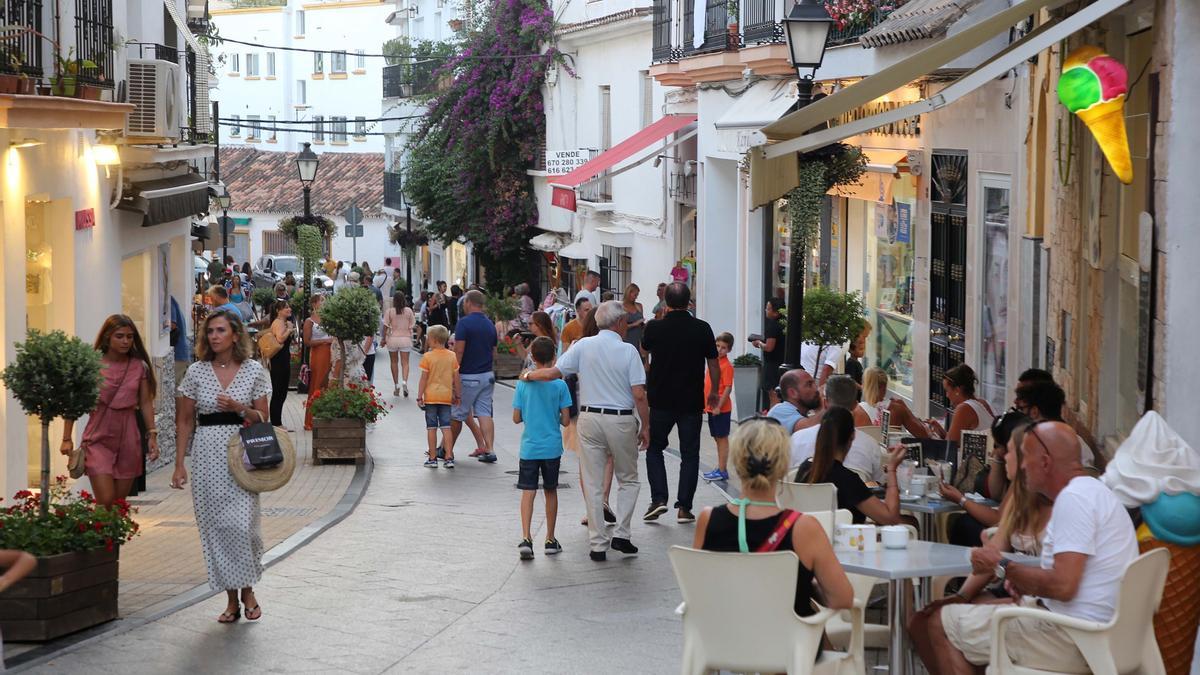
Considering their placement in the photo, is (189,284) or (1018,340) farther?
(189,284)

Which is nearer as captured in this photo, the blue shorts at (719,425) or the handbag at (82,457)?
the handbag at (82,457)

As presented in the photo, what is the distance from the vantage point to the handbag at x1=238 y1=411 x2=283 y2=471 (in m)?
9.71

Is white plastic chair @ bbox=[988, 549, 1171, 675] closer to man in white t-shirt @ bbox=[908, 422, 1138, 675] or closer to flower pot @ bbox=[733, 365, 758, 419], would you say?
man in white t-shirt @ bbox=[908, 422, 1138, 675]

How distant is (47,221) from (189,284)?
10.2 meters

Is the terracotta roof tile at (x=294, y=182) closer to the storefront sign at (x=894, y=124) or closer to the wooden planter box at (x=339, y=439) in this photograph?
the storefront sign at (x=894, y=124)

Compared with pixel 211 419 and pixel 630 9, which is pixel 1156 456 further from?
pixel 630 9

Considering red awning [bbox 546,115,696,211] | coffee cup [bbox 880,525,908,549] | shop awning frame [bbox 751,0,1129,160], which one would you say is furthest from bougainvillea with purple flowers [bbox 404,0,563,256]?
coffee cup [bbox 880,525,908,549]

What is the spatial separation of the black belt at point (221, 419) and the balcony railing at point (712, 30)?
1570 centimetres

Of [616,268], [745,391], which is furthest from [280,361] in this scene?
[616,268]

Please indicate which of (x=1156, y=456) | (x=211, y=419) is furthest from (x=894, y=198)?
(x=1156, y=456)

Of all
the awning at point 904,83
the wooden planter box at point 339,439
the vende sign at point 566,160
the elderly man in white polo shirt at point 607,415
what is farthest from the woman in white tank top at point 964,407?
the vende sign at point 566,160

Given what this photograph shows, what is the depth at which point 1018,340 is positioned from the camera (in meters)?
14.9

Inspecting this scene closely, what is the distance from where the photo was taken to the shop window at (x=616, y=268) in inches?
1346

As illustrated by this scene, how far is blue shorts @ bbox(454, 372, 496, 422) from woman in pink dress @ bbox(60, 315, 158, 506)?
6.39 metres
